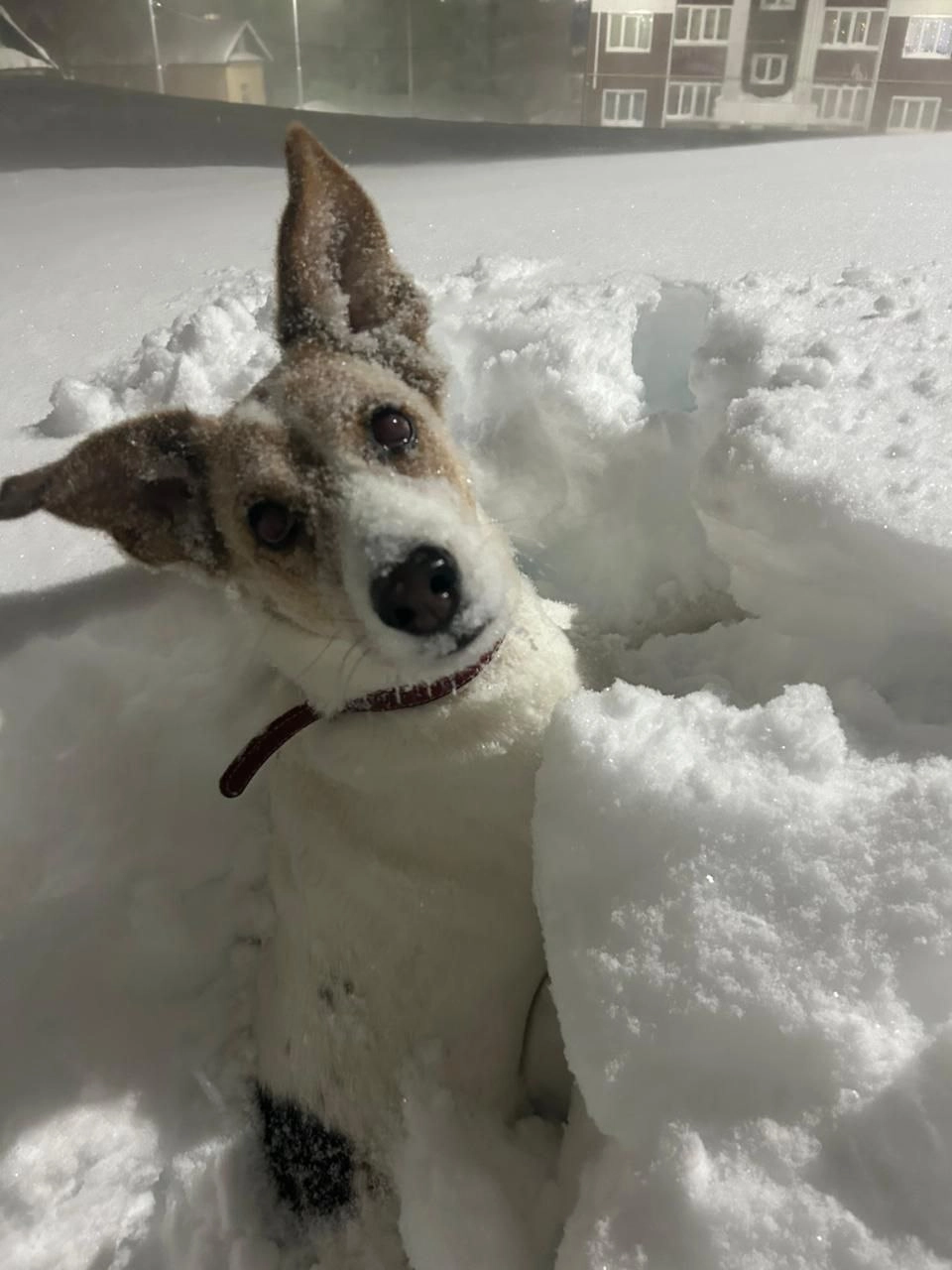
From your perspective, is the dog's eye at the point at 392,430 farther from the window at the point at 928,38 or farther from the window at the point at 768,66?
the window at the point at 928,38

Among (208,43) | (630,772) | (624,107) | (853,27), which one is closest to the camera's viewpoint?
(630,772)

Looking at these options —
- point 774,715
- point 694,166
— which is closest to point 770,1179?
point 774,715

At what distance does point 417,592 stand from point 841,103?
3.13 meters

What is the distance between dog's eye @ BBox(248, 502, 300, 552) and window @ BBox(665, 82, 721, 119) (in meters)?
3.00

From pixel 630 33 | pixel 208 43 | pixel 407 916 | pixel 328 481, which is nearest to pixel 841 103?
pixel 630 33

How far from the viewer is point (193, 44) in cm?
378

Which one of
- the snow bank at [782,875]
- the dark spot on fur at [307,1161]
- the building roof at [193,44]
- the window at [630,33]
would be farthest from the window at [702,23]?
the dark spot on fur at [307,1161]

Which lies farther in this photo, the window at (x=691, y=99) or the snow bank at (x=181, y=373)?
the window at (x=691, y=99)

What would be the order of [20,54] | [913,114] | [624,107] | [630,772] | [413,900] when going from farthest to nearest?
[20,54]
[624,107]
[913,114]
[413,900]
[630,772]

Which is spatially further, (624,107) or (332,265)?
(624,107)

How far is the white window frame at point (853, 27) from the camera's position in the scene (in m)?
2.97

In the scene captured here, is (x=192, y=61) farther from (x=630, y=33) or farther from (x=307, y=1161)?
(x=307, y=1161)

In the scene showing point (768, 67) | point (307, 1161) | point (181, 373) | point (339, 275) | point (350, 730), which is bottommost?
point (307, 1161)

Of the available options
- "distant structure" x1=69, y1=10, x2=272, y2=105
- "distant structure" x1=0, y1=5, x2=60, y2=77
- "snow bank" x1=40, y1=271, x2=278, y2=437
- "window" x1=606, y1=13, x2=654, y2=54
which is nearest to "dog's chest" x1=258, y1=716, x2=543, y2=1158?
"snow bank" x1=40, y1=271, x2=278, y2=437
